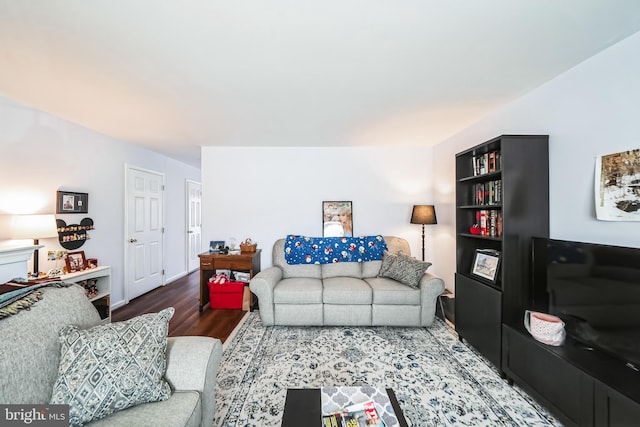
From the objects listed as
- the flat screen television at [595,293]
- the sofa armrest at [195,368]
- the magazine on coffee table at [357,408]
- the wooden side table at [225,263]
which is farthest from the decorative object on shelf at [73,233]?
the flat screen television at [595,293]

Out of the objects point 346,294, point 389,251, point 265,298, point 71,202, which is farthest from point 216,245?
point 389,251

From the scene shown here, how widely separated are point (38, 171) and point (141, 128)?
1.05 meters

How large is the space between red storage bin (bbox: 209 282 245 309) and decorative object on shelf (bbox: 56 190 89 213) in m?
1.81

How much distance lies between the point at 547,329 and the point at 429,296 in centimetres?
116

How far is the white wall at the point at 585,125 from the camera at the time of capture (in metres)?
1.51

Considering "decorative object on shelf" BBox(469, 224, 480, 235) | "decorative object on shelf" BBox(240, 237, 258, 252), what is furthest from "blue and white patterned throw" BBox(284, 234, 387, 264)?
"decorative object on shelf" BBox(469, 224, 480, 235)

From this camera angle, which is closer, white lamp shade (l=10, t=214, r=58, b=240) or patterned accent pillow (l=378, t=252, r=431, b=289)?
white lamp shade (l=10, t=214, r=58, b=240)

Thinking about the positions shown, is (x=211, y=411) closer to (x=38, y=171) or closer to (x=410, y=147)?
(x=38, y=171)

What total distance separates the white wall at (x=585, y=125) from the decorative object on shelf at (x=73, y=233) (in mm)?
4727

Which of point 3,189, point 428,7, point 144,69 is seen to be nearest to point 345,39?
point 428,7

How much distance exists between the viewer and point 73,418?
1.00m

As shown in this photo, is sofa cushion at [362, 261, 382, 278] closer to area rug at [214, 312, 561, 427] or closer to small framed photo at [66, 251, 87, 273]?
area rug at [214, 312, 561, 427]

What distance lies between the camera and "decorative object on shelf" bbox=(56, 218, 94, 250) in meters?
2.75

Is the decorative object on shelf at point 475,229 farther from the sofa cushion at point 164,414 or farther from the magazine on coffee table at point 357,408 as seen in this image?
the sofa cushion at point 164,414
